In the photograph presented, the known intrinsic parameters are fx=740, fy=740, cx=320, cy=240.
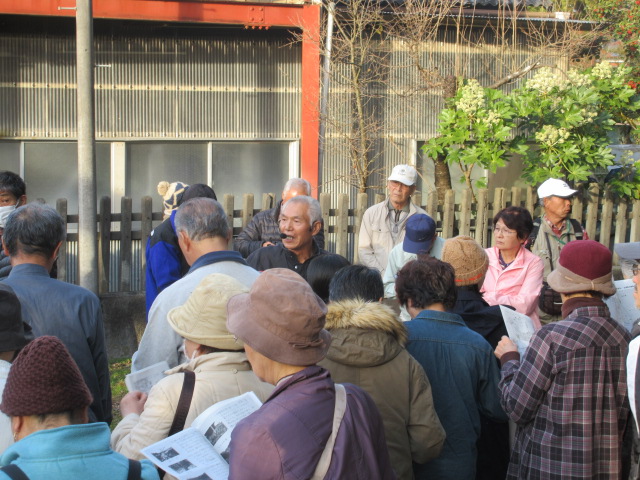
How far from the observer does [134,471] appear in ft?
7.47

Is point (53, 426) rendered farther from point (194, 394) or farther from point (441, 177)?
point (441, 177)

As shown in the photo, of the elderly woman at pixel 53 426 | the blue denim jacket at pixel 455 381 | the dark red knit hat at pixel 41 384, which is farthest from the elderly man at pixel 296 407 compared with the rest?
the blue denim jacket at pixel 455 381

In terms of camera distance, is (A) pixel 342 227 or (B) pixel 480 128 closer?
(A) pixel 342 227

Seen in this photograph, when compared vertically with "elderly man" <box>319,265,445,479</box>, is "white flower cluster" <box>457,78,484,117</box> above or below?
above

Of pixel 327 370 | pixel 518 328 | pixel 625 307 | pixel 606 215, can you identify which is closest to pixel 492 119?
pixel 606 215

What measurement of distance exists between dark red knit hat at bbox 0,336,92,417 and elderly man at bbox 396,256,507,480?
186 centimetres

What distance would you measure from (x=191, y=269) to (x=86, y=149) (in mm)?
4318

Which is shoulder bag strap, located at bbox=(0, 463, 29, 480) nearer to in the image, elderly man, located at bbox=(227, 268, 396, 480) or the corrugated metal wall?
elderly man, located at bbox=(227, 268, 396, 480)

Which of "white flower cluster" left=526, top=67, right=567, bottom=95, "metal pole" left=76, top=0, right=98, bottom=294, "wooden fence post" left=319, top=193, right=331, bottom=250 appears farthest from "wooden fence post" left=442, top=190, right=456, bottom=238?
"metal pole" left=76, top=0, right=98, bottom=294

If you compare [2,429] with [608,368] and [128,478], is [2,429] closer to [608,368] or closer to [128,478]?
[128,478]

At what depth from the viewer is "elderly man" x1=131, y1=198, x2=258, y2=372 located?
3.71 meters

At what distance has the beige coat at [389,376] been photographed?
3217mm

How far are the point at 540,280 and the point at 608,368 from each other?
83.6 inches

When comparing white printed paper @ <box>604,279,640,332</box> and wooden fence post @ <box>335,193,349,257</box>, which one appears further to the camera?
wooden fence post @ <box>335,193,349,257</box>
